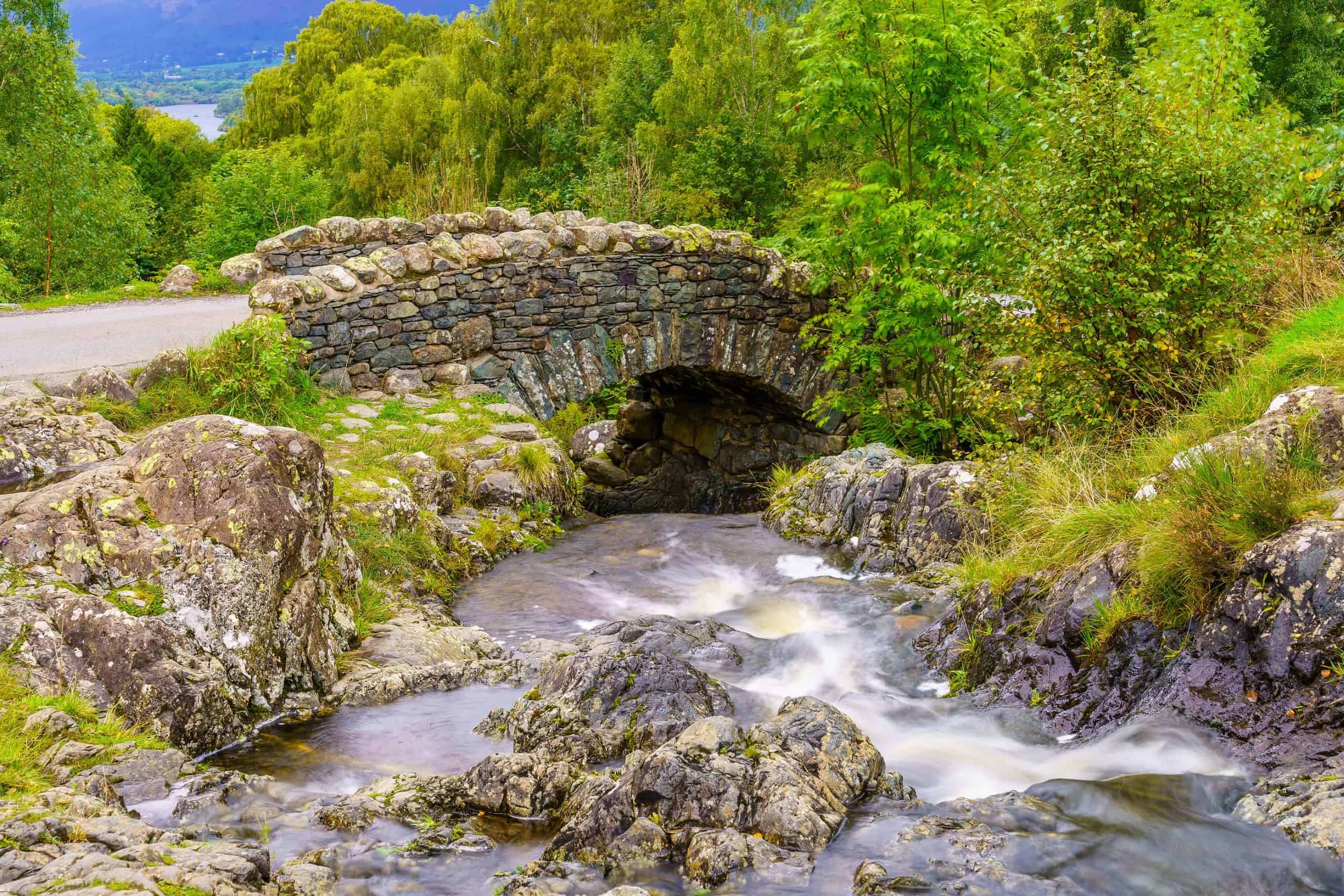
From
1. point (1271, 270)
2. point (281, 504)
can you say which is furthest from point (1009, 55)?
point (281, 504)

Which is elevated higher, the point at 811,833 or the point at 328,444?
the point at 328,444

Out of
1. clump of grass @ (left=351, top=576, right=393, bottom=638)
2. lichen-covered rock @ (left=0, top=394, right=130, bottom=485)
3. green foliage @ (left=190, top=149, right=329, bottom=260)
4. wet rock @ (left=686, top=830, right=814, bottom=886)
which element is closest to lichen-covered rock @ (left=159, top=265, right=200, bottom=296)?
green foliage @ (left=190, top=149, right=329, bottom=260)

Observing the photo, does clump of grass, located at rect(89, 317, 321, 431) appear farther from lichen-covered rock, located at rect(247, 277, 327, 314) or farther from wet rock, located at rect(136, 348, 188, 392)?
lichen-covered rock, located at rect(247, 277, 327, 314)

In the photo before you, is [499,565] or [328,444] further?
[328,444]

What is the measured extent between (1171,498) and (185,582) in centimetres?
525

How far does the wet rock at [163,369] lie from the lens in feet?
30.1

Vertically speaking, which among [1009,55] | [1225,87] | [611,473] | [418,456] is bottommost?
[611,473]

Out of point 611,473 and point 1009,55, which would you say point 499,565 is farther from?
point 1009,55

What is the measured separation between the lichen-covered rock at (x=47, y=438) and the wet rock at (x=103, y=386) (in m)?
1.22

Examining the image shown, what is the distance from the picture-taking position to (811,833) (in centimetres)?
377

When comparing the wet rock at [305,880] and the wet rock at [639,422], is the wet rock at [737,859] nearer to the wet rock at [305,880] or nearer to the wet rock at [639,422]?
the wet rock at [305,880]

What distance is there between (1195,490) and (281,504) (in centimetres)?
500

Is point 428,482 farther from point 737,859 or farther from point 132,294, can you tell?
point 132,294

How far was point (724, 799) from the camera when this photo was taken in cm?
380
